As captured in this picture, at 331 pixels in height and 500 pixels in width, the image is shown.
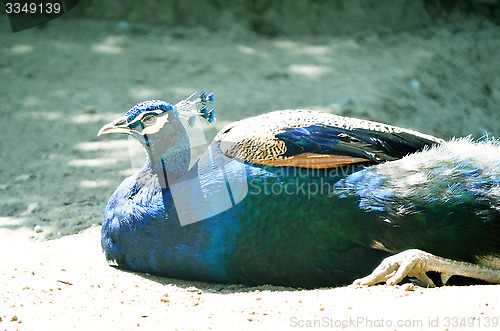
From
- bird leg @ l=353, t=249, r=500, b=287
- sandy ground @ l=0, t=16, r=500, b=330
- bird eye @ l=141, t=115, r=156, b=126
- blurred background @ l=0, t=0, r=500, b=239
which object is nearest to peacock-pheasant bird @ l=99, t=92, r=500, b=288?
bird leg @ l=353, t=249, r=500, b=287

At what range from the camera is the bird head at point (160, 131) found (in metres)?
3.59

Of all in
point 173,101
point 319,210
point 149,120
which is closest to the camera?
point 319,210

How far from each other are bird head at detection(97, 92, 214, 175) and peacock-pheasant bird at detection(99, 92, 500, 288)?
0.18ft

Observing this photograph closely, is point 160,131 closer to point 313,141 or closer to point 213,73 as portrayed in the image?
point 313,141

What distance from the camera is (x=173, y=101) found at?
6.02 metres

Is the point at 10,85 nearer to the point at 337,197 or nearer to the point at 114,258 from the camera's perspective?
the point at 114,258

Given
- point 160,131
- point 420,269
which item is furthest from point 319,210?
point 160,131

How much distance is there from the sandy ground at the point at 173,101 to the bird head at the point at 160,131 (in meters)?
0.60

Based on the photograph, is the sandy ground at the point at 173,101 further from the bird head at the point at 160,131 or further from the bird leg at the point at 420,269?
the bird head at the point at 160,131

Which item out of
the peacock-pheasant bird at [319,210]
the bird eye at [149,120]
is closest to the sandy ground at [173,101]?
the peacock-pheasant bird at [319,210]

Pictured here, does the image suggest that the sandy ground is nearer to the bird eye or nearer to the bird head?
the bird head

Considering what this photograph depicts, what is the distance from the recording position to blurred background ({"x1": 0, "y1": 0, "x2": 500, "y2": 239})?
5148 mm

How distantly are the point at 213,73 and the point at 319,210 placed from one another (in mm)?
3528

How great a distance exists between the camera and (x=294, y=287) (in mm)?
3355
